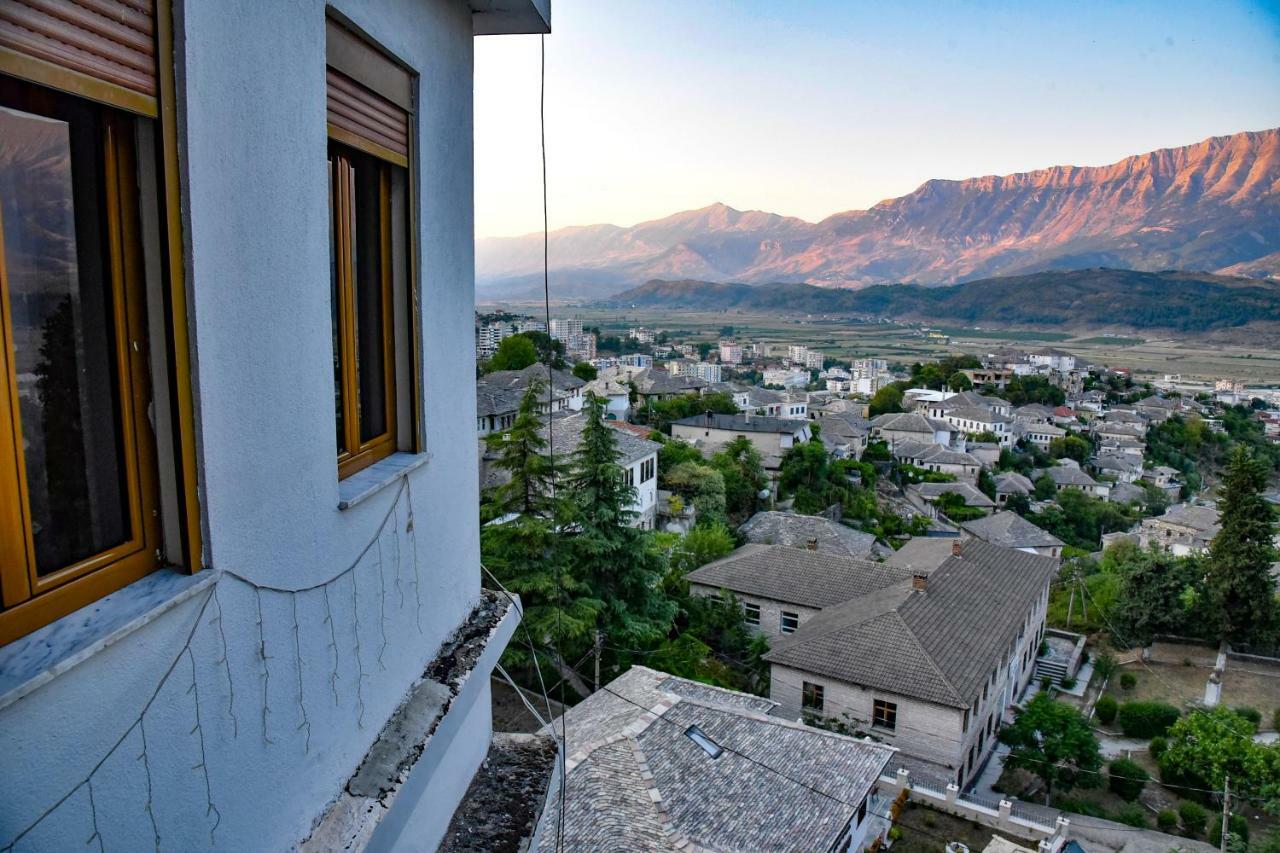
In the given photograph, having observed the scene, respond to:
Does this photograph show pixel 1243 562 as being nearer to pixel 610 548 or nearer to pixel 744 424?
pixel 610 548

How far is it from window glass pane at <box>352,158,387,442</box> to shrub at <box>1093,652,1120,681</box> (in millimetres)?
29563

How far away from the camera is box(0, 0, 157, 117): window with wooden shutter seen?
103 cm

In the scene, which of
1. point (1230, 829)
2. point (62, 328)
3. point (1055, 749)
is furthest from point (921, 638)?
point (62, 328)

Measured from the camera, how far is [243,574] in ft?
4.90

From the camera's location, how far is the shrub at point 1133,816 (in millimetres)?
16984

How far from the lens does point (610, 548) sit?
1820cm

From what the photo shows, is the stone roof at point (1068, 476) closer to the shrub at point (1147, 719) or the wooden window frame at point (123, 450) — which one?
the shrub at point (1147, 719)

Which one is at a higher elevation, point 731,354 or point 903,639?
point 903,639

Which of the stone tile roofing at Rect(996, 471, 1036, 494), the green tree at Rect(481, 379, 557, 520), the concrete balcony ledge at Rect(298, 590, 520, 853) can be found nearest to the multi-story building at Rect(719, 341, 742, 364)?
the stone tile roofing at Rect(996, 471, 1036, 494)

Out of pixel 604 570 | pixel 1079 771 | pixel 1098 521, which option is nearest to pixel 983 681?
pixel 1079 771

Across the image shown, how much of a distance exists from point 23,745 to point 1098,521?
6039 centimetres

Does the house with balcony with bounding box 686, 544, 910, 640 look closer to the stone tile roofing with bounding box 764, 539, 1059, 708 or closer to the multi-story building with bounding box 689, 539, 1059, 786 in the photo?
the multi-story building with bounding box 689, 539, 1059, 786

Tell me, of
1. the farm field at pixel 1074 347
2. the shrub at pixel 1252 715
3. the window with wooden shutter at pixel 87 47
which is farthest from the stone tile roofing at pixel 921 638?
the farm field at pixel 1074 347

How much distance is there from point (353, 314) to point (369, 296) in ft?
0.43
